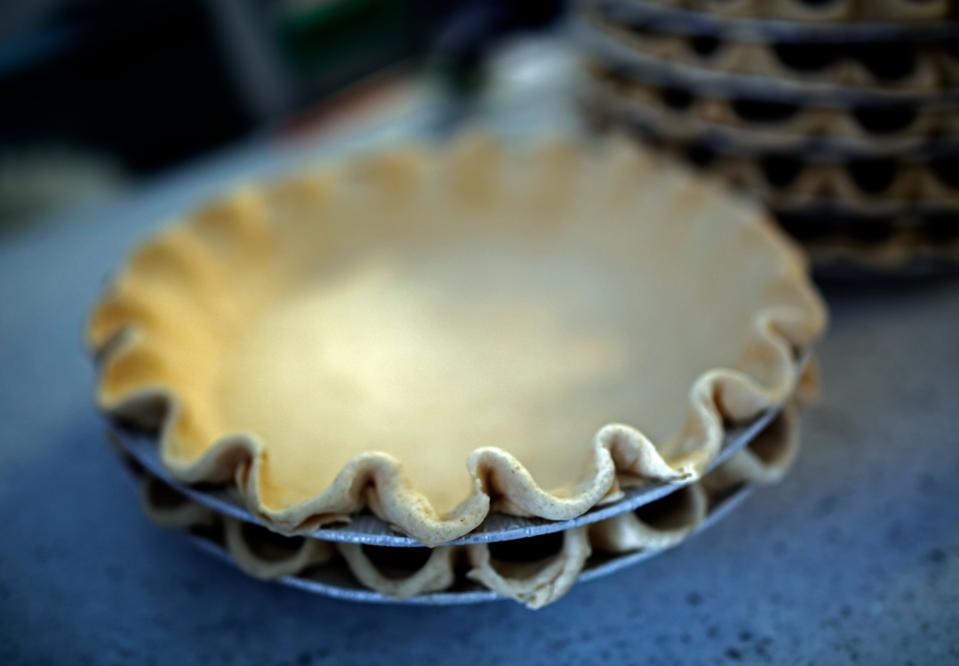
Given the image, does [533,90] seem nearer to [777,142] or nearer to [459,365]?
[777,142]

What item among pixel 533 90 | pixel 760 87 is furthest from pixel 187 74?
pixel 760 87

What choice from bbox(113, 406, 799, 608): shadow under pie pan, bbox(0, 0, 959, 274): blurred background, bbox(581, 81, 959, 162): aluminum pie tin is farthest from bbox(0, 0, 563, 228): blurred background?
bbox(113, 406, 799, 608): shadow under pie pan

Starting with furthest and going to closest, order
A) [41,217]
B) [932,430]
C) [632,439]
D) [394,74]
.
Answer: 1. [394,74]
2. [41,217]
3. [932,430]
4. [632,439]

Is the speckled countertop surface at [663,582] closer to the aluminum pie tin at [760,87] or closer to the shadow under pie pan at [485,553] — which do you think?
the shadow under pie pan at [485,553]

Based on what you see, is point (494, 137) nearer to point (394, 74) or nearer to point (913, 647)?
point (913, 647)

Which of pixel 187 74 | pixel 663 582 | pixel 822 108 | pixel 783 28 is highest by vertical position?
pixel 187 74

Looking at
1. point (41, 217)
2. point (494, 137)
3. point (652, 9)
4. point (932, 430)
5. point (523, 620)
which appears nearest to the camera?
point (523, 620)

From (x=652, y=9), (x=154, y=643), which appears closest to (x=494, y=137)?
(x=652, y=9)
